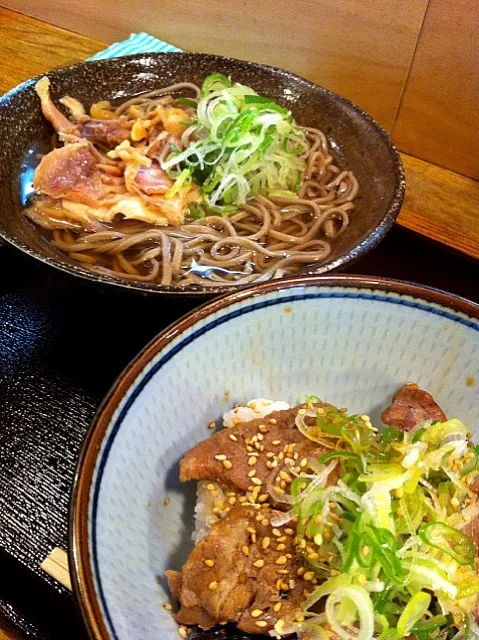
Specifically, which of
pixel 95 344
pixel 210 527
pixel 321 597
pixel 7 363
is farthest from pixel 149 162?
pixel 321 597

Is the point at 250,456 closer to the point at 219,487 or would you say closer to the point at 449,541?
the point at 219,487

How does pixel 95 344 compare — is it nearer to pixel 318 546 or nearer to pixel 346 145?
pixel 318 546

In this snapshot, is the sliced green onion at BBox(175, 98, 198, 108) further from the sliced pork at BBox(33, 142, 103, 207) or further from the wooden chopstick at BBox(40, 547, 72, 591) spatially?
the wooden chopstick at BBox(40, 547, 72, 591)

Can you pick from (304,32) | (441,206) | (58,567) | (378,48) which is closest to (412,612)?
(58,567)

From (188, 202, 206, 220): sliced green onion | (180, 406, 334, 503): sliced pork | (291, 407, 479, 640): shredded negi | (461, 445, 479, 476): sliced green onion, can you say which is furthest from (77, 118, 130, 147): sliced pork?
(461, 445, 479, 476): sliced green onion

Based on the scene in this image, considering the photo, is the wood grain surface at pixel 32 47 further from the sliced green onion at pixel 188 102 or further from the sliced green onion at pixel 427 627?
the sliced green onion at pixel 427 627

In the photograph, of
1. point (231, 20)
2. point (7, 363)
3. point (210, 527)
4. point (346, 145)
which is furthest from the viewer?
point (231, 20)
